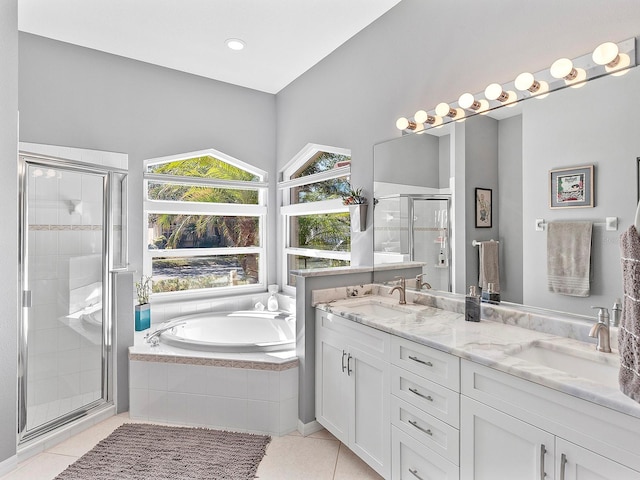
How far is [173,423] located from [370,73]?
9.54ft

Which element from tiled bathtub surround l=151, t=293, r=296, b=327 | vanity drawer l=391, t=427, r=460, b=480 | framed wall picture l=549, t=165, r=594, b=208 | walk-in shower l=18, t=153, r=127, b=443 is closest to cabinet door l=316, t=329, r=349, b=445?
vanity drawer l=391, t=427, r=460, b=480

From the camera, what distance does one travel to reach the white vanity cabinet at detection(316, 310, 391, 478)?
1871 millimetres

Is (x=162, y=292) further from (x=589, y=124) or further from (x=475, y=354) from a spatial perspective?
(x=589, y=124)

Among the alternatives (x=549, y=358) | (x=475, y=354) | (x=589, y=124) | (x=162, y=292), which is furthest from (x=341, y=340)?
(x=162, y=292)

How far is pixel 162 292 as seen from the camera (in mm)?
3646

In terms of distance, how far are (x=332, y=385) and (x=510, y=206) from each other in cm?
143

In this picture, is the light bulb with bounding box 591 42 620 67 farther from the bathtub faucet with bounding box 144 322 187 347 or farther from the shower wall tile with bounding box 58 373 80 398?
the shower wall tile with bounding box 58 373 80 398

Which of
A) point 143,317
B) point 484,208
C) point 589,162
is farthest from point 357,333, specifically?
point 143,317

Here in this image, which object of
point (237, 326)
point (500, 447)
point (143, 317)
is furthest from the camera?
point (237, 326)

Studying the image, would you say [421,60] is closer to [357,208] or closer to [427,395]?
[357,208]

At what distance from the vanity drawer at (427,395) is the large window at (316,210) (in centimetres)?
157

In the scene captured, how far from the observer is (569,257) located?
165cm

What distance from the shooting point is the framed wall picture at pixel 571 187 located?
62.5 inches

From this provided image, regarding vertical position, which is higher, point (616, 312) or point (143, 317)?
point (616, 312)
